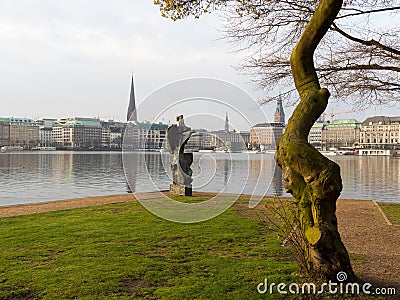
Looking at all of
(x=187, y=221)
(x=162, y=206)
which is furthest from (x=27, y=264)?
(x=162, y=206)

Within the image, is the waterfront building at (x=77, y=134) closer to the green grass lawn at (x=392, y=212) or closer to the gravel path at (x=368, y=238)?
the gravel path at (x=368, y=238)

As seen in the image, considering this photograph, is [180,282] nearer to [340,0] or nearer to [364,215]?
[340,0]

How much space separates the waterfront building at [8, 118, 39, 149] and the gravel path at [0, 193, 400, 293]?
147481 millimetres

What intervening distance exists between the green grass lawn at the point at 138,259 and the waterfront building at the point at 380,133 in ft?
435

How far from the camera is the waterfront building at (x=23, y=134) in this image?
502 ft

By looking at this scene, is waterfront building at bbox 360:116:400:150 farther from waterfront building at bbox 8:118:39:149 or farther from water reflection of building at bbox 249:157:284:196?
waterfront building at bbox 8:118:39:149

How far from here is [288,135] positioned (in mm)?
5582

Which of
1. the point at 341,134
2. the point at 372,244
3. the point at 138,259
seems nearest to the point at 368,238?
the point at 372,244

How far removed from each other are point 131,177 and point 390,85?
18580 mm

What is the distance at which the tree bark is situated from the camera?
518 cm

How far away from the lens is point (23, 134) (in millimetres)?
157000

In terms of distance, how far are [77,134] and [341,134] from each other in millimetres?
96748

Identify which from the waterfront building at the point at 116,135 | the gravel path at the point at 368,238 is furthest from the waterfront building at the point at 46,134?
the gravel path at the point at 368,238

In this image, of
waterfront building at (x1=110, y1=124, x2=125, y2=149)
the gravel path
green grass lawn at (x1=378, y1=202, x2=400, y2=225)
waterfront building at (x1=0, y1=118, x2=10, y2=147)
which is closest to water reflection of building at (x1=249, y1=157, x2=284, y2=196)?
the gravel path
